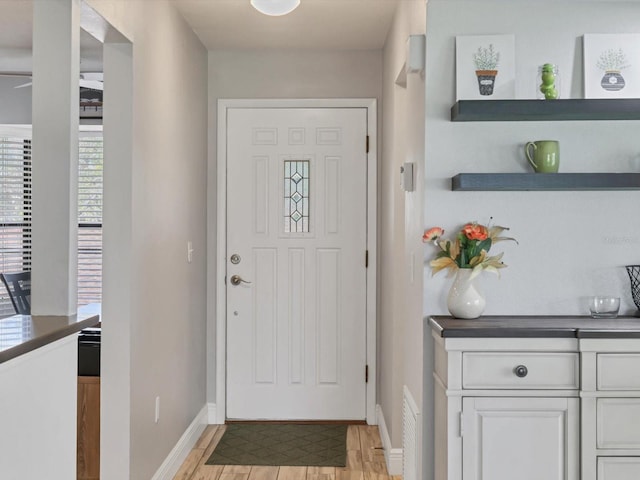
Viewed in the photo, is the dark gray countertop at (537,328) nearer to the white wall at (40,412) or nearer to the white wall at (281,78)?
the white wall at (40,412)

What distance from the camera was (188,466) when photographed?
3.81 meters

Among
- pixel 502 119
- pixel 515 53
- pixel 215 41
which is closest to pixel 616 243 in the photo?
pixel 502 119

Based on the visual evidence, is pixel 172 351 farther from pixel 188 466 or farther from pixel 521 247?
pixel 521 247

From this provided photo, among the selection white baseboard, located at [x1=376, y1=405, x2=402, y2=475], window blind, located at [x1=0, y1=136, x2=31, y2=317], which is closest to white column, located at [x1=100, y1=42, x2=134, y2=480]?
white baseboard, located at [x1=376, y1=405, x2=402, y2=475]

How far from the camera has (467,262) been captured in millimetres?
2520

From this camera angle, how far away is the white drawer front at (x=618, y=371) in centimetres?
224

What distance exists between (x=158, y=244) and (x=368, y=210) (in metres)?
1.68

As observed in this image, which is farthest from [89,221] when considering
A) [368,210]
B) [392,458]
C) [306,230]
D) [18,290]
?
[392,458]

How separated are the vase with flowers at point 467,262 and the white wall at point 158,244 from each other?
129 cm

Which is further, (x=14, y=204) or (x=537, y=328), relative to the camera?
(x=14, y=204)

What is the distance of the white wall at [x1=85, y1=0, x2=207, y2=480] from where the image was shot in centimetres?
294

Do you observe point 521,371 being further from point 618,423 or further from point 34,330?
point 34,330

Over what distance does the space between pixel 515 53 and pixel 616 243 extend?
31.8 inches

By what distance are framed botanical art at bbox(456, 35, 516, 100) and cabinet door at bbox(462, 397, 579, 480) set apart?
1.11 meters
